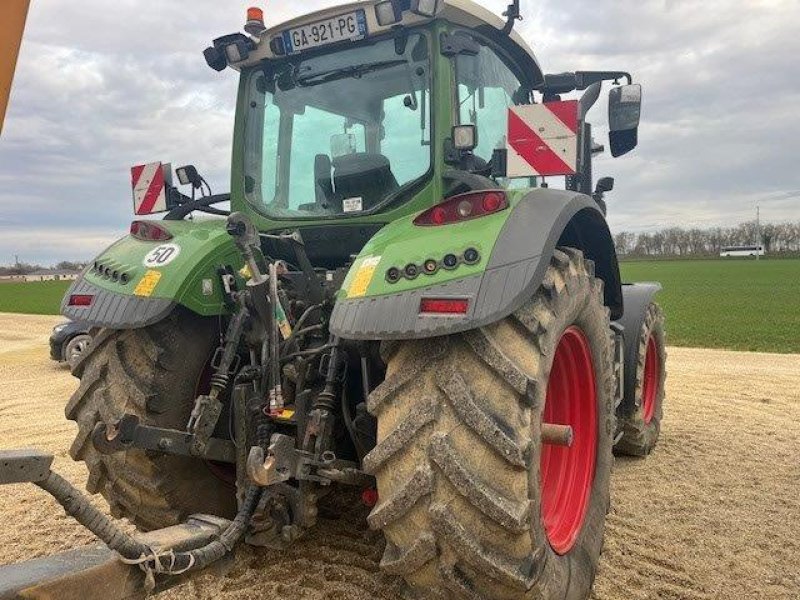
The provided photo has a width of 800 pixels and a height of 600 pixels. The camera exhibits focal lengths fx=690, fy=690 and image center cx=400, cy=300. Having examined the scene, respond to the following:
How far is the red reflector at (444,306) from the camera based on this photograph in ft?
7.00

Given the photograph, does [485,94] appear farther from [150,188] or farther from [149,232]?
[150,188]

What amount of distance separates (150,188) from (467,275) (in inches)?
91.9

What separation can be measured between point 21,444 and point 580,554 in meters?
4.85

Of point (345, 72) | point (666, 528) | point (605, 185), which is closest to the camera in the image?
point (345, 72)

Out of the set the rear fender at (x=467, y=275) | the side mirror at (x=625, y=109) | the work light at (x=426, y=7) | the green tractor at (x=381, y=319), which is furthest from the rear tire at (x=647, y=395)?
the work light at (x=426, y=7)

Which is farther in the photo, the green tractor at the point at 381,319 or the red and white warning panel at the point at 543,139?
the red and white warning panel at the point at 543,139

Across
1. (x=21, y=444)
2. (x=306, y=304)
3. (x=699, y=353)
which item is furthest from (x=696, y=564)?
(x=699, y=353)

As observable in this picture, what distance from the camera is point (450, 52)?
121 inches

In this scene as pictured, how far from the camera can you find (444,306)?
2156 mm

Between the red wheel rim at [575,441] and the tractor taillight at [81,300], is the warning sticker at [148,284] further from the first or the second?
the red wheel rim at [575,441]

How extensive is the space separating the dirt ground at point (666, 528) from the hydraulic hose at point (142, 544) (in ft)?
2.02

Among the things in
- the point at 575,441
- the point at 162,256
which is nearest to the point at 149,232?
the point at 162,256

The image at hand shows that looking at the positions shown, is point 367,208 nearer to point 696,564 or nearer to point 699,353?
point 696,564

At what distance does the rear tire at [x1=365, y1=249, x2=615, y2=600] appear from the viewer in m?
2.04
